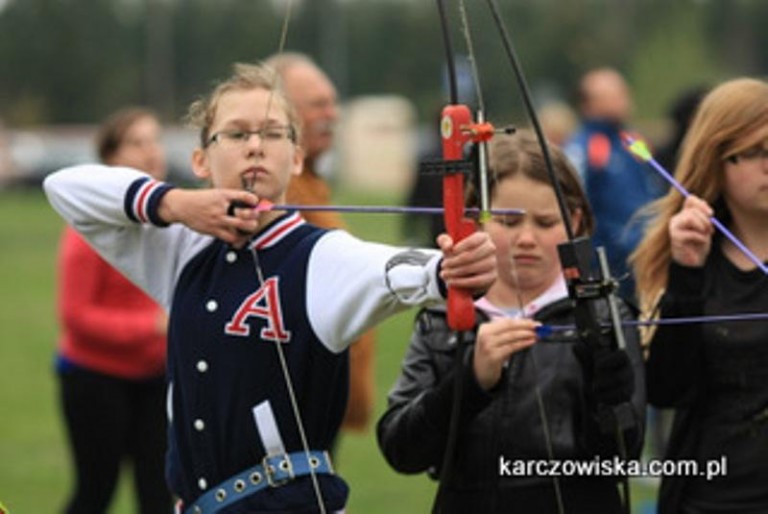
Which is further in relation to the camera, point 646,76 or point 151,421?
point 646,76

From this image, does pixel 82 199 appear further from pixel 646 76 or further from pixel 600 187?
pixel 646 76

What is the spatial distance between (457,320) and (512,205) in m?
0.89

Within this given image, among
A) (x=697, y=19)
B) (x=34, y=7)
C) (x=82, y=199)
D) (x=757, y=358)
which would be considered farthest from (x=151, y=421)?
(x=697, y=19)

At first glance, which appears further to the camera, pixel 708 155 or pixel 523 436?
pixel 708 155

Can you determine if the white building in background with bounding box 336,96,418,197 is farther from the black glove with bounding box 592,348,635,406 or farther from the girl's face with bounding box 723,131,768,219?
the black glove with bounding box 592,348,635,406

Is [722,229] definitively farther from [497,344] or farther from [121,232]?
[121,232]

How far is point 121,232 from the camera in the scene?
3922 millimetres

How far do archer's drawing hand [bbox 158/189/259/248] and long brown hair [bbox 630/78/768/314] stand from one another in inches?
47.0

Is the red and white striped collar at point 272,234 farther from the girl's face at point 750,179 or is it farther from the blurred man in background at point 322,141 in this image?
the blurred man in background at point 322,141

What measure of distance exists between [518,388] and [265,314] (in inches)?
26.8

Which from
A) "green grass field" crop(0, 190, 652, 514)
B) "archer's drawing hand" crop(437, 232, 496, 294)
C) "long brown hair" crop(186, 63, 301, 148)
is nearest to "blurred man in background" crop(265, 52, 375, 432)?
"green grass field" crop(0, 190, 652, 514)

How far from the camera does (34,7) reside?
4756cm

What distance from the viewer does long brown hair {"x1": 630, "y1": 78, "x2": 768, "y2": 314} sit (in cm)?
411

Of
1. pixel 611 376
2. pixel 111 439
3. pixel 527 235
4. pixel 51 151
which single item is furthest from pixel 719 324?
pixel 51 151
